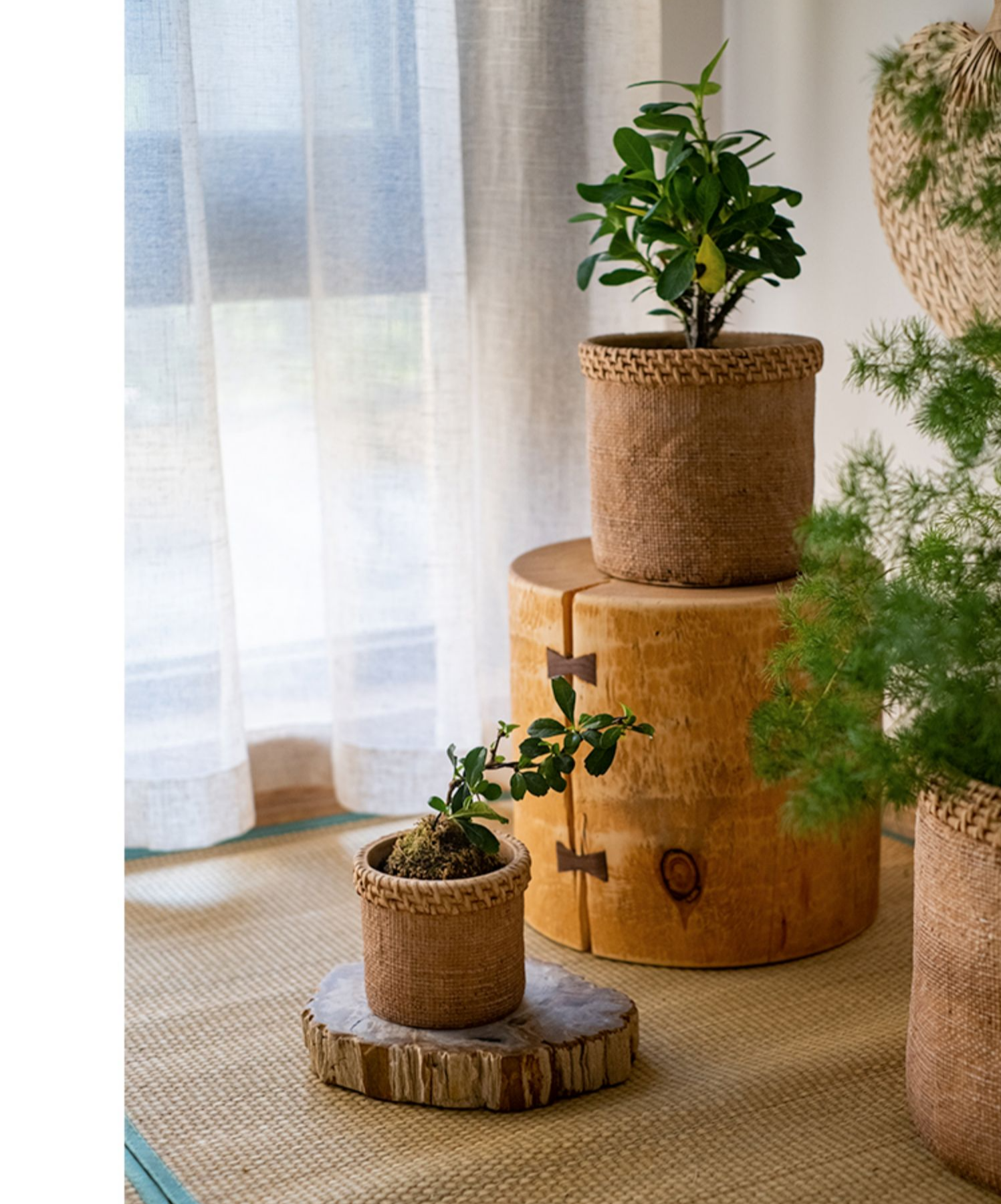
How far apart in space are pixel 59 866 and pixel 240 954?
1074mm

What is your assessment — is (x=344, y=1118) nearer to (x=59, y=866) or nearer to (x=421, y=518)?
(x=59, y=866)

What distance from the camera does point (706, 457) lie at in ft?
4.90

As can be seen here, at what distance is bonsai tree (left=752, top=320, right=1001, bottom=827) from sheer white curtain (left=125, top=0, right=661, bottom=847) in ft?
2.70

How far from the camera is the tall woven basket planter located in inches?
41.2

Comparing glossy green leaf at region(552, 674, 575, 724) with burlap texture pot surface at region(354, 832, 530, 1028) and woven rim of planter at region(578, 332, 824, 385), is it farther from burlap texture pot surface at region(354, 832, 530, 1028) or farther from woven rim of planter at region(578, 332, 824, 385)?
woven rim of planter at region(578, 332, 824, 385)

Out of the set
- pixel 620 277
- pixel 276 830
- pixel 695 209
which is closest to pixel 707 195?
pixel 695 209

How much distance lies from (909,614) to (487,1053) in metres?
0.52

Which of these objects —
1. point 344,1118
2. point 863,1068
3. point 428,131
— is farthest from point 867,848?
point 428,131

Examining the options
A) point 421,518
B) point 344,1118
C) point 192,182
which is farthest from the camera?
point 421,518

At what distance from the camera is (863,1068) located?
4.25ft

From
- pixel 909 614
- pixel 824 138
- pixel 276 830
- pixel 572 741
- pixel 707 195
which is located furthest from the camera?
pixel 276 830

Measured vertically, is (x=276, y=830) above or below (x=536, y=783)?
below

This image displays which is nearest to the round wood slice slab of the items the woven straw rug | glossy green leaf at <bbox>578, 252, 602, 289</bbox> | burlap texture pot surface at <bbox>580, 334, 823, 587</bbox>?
the woven straw rug

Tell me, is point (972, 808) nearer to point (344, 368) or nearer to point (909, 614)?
point (909, 614)
